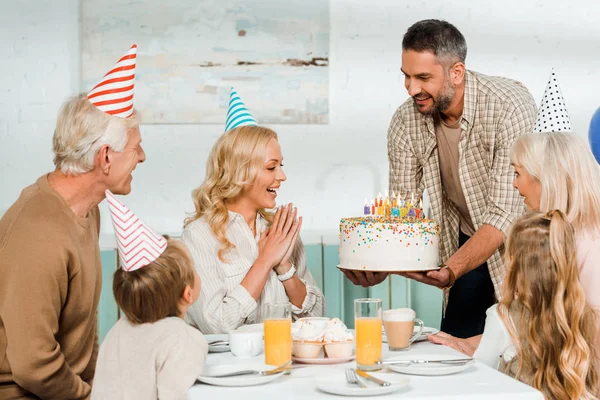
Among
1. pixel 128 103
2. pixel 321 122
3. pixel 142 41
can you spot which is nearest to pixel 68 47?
pixel 142 41

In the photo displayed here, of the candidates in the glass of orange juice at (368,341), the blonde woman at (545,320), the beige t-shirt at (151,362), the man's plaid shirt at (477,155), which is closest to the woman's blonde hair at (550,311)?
the blonde woman at (545,320)

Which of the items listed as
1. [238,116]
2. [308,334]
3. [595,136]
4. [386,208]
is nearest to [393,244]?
[386,208]

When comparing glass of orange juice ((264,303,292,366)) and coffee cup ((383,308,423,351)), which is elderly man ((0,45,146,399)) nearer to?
glass of orange juice ((264,303,292,366))

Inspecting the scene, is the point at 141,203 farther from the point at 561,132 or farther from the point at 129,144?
the point at 561,132

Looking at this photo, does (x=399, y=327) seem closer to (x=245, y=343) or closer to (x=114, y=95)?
(x=245, y=343)

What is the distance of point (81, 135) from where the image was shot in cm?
185

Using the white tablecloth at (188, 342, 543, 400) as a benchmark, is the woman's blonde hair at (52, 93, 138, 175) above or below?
above

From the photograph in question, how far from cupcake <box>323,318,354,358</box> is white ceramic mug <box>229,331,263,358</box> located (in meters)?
0.15

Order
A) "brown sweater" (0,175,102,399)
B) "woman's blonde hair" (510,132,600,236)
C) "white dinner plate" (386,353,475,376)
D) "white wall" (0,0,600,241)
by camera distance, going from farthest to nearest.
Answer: "white wall" (0,0,600,241) < "woman's blonde hair" (510,132,600,236) < "brown sweater" (0,175,102,399) < "white dinner plate" (386,353,475,376)

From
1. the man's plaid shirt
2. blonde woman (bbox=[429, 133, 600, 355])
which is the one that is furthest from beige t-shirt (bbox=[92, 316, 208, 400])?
the man's plaid shirt

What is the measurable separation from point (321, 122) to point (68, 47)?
1.16m

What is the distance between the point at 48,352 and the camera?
171 cm

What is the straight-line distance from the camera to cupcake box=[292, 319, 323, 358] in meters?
1.63

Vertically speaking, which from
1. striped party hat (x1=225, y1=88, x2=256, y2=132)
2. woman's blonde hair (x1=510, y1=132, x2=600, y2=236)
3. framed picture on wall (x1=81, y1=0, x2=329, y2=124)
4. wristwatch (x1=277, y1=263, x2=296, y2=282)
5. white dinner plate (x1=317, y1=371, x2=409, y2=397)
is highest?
framed picture on wall (x1=81, y1=0, x2=329, y2=124)
